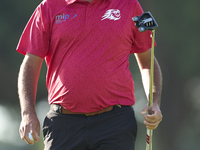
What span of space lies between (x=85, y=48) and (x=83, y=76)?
19cm

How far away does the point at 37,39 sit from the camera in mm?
3178

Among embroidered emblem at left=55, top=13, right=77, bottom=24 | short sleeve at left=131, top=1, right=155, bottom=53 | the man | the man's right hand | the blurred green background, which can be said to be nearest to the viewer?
the man's right hand

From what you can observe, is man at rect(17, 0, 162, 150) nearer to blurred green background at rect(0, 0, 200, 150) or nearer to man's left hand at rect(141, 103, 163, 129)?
man's left hand at rect(141, 103, 163, 129)

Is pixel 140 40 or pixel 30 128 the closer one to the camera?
pixel 30 128

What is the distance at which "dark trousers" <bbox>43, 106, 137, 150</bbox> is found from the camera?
3012 mm

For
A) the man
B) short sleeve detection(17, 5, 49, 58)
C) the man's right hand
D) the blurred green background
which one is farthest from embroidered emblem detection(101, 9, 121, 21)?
the blurred green background

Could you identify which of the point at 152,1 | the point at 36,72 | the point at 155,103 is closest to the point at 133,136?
the point at 155,103

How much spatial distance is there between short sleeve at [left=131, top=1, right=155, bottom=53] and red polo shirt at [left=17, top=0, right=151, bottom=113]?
5cm

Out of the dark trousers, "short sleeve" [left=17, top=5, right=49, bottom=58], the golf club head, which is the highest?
the golf club head

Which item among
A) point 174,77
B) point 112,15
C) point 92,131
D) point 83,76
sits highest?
point 112,15

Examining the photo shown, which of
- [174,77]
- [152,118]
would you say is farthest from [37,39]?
[174,77]

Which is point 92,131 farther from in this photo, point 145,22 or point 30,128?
point 145,22

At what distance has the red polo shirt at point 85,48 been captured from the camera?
307 cm

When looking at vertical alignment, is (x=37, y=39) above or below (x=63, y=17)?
below
